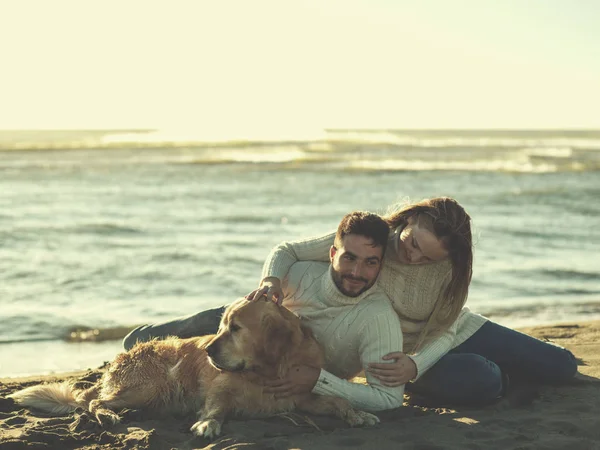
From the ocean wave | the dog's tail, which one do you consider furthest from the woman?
the ocean wave

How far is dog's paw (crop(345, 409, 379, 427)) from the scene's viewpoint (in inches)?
175

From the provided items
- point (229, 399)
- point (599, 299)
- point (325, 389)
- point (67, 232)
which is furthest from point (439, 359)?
point (67, 232)

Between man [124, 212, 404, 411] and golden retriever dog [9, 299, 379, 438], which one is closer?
golden retriever dog [9, 299, 379, 438]

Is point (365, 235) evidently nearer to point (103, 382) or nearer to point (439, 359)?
point (439, 359)

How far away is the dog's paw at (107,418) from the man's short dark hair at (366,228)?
1.64 meters

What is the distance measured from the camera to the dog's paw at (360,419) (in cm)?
444

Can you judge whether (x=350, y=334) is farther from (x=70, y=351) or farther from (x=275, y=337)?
(x=70, y=351)

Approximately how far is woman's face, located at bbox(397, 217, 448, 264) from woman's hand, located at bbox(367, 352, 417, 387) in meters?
0.60

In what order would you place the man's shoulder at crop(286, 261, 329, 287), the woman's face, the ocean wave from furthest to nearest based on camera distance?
the ocean wave
the man's shoulder at crop(286, 261, 329, 287)
the woman's face

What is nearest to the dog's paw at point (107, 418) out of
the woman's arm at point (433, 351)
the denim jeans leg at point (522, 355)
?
the woman's arm at point (433, 351)

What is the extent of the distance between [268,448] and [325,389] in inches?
22.8

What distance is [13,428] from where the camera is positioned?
4.47 meters

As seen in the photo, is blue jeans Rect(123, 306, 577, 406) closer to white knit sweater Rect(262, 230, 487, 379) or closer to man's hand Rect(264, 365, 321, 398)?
white knit sweater Rect(262, 230, 487, 379)

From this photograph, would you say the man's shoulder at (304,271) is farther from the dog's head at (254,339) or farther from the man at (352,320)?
the dog's head at (254,339)
